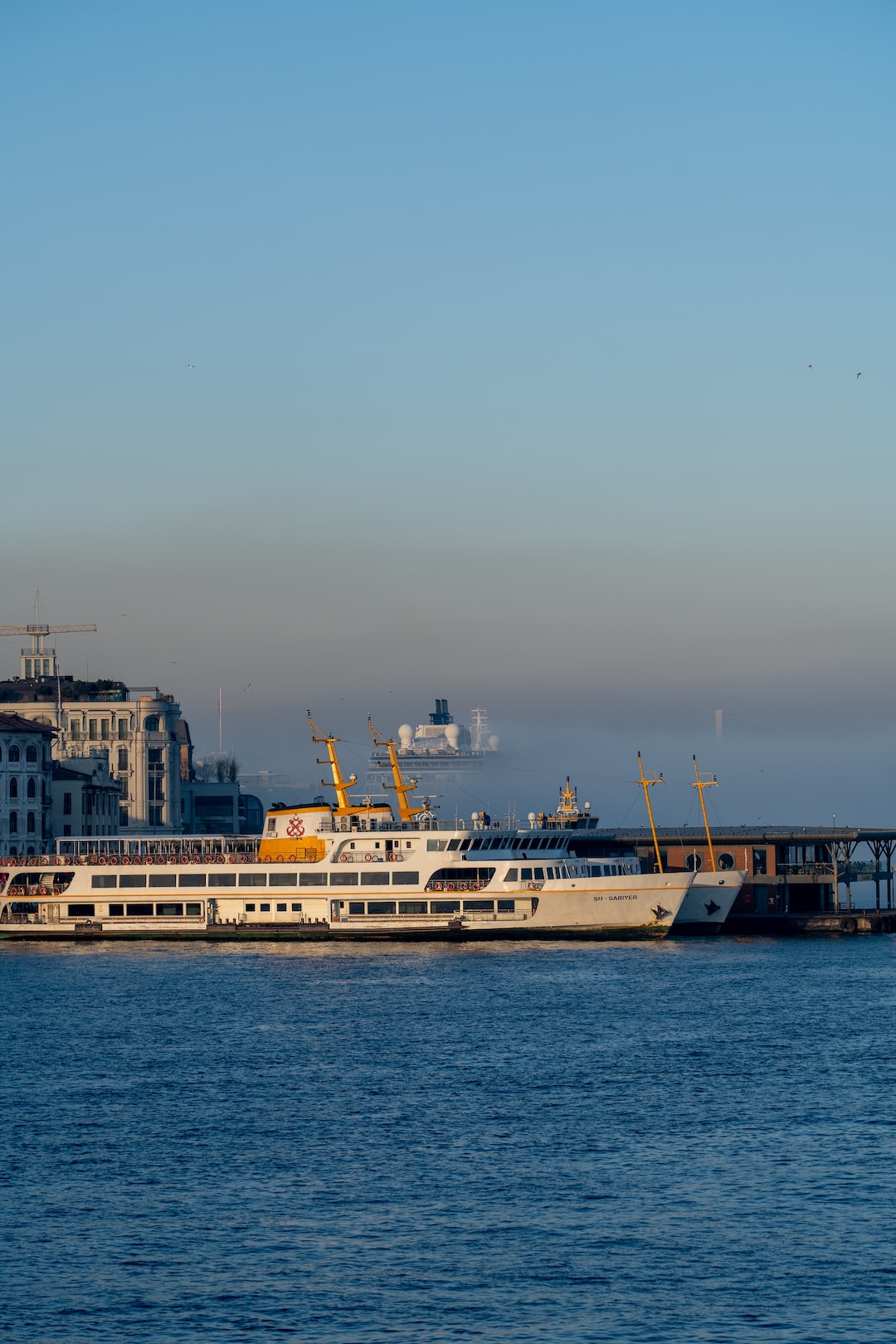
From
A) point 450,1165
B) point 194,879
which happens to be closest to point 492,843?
point 194,879

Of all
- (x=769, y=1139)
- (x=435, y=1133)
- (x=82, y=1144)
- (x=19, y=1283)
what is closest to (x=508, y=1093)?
(x=435, y=1133)

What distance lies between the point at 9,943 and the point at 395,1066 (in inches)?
2356

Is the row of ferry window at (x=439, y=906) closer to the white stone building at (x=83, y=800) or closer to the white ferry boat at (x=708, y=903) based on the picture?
the white ferry boat at (x=708, y=903)

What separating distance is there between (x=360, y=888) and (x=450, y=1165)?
60962 millimetres

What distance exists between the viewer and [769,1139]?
49.4m

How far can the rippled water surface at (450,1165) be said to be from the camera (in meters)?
35.6

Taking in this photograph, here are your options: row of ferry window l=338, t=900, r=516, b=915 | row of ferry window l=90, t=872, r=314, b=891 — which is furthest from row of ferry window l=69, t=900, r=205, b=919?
row of ferry window l=338, t=900, r=516, b=915

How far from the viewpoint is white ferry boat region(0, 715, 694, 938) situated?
105875 mm

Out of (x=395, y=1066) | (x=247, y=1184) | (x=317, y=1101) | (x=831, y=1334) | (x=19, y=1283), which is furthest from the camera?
(x=395, y=1066)

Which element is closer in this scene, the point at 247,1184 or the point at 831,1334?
the point at 831,1334

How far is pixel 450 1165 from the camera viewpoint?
4681cm

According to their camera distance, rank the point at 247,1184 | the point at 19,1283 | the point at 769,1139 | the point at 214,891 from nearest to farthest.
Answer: the point at 19,1283 → the point at 247,1184 → the point at 769,1139 → the point at 214,891

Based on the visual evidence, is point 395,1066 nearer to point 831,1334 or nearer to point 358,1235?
point 358,1235

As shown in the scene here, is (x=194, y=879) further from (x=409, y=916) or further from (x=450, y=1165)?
(x=450, y=1165)
